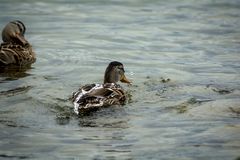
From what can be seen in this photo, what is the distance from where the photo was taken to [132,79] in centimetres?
1277

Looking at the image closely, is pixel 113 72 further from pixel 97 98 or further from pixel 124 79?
pixel 97 98

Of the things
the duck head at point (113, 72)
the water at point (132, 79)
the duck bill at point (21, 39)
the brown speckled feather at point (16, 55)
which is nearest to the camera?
the water at point (132, 79)

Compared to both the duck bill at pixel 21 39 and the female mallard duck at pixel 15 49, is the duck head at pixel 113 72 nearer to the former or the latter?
the female mallard duck at pixel 15 49

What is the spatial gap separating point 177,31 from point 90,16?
3.51m

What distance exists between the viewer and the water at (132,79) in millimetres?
8445

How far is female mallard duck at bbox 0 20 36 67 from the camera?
14.0 m

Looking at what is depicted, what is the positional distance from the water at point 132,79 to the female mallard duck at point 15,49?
1.16ft

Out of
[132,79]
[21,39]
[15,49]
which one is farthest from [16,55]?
[132,79]

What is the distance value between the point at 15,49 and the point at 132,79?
2.98 meters

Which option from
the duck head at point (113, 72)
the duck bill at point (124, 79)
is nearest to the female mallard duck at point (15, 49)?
the duck bill at point (124, 79)

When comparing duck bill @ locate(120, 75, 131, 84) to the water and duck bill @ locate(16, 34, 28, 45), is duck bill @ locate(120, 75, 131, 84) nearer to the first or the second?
the water

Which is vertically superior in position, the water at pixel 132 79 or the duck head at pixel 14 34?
the duck head at pixel 14 34

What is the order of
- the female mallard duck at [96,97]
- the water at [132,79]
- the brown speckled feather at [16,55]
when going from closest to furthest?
the water at [132,79]
the female mallard duck at [96,97]
the brown speckled feather at [16,55]

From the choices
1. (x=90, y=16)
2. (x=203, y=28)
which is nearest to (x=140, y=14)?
(x=90, y=16)
